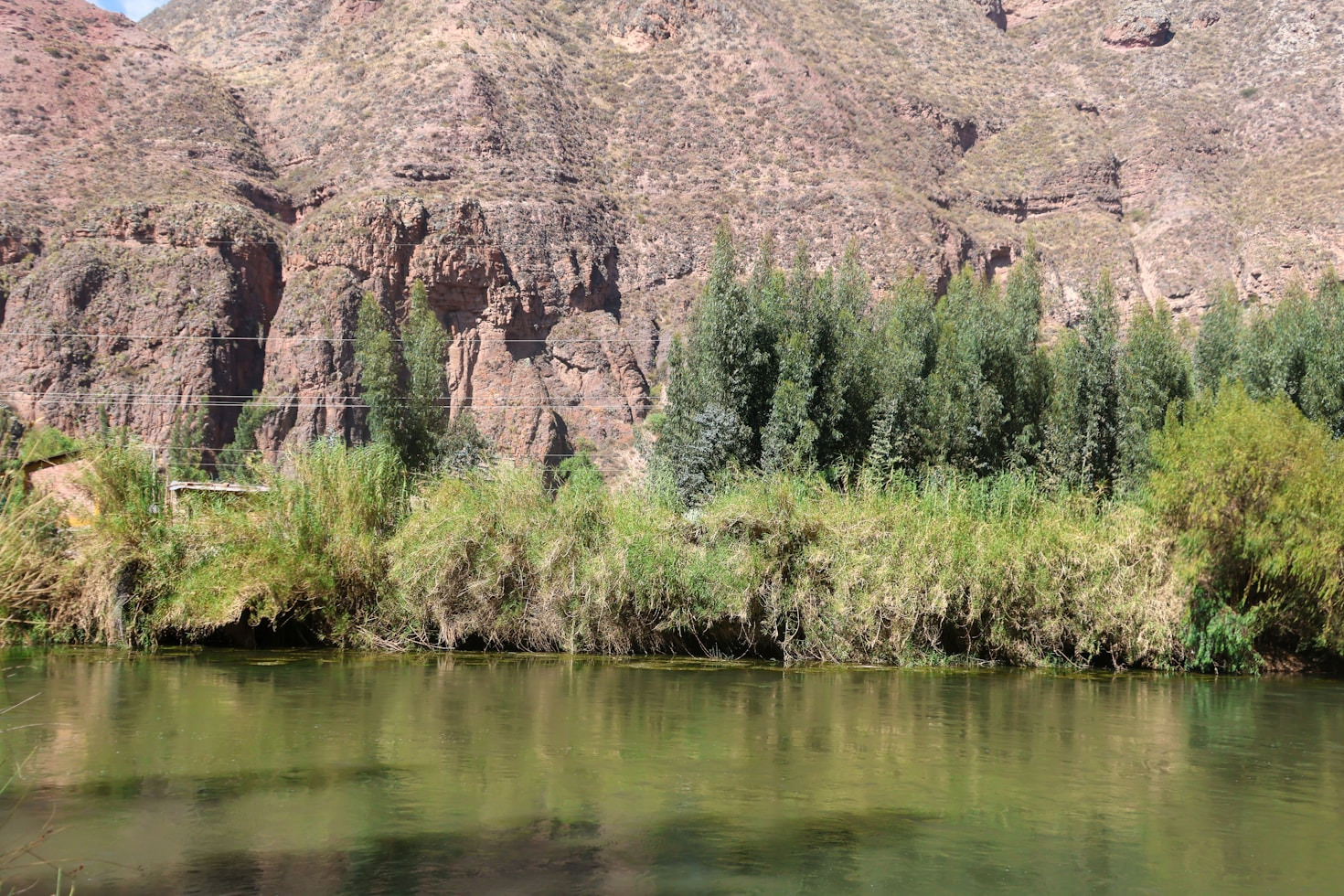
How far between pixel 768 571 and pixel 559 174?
6052 cm

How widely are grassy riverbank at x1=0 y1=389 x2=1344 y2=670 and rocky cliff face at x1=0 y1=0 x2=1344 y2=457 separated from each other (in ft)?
137

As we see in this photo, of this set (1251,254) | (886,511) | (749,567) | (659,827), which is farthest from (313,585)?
(1251,254)

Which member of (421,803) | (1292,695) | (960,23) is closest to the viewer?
(421,803)

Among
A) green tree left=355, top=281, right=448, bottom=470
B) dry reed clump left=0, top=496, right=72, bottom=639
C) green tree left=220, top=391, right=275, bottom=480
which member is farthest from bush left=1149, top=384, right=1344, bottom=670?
green tree left=220, top=391, right=275, bottom=480

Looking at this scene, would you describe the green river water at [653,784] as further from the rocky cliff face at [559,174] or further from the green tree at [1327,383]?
the rocky cliff face at [559,174]

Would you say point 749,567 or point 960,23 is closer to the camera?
point 749,567

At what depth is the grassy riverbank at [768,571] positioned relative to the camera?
69.4 feet

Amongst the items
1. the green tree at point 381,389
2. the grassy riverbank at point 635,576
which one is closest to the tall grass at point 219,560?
the grassy riverbank at point 635,576

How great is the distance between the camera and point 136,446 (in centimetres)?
2284

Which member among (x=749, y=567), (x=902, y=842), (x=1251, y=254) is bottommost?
(x=902, y=842)

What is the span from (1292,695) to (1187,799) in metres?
8.93

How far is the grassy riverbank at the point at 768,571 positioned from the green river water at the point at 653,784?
2348mm

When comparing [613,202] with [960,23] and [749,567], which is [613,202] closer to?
[960,23]

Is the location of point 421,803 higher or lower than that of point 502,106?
lower
